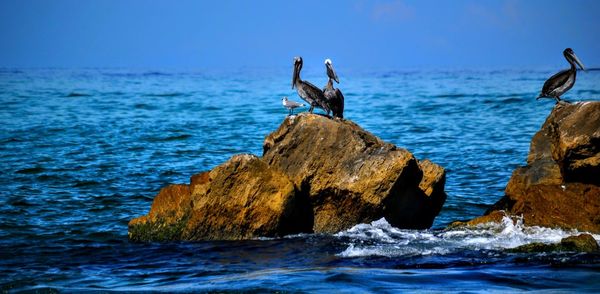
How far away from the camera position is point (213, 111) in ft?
150

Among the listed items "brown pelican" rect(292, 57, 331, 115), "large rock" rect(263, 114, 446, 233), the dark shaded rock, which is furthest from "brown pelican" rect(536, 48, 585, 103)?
the dark shaded rock

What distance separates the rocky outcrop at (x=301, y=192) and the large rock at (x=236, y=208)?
0.05ft

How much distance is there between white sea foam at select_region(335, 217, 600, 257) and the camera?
12352mm

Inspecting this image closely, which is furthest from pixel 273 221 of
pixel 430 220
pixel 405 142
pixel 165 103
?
pixel 165 103

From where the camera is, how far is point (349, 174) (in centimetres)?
1344

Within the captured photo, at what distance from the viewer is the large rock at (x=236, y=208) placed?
43.2ft

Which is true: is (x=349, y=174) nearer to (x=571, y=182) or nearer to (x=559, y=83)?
(x=571, y=182)

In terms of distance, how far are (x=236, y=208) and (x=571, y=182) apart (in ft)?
17.2

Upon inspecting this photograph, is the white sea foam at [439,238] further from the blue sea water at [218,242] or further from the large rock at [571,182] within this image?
the large rock at [571,182]

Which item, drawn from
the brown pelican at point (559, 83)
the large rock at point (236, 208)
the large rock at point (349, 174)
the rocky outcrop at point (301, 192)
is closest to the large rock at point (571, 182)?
the large rock at point (349, 174)

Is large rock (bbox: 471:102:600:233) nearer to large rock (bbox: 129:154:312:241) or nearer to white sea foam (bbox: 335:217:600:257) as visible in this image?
white sea foam (bbox: 335:217:600:257)

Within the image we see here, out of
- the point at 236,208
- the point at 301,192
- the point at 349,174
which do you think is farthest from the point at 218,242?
the point at 349,174

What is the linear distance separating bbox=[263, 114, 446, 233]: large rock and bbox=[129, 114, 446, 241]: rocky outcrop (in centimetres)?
2

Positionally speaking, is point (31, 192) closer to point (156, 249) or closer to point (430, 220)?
point (156, 249)
